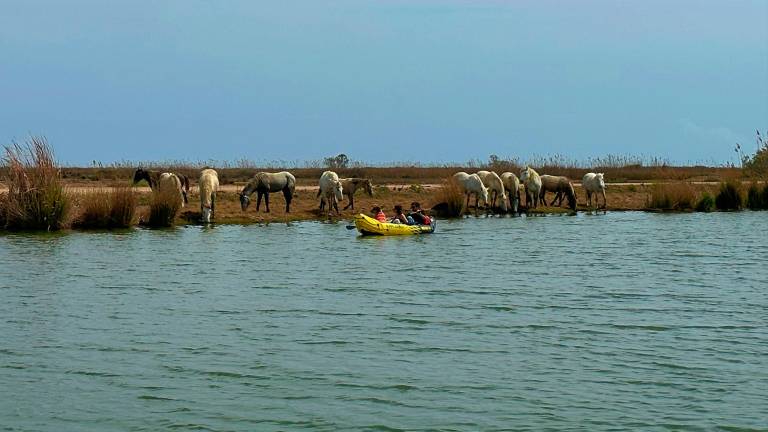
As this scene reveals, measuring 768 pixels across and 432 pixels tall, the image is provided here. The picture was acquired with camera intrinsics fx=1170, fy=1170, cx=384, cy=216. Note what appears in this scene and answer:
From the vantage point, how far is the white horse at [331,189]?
3472 centimetres

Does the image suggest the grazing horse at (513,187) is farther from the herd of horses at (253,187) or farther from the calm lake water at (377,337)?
the calm lake water at (377,337)

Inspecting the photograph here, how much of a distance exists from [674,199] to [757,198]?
3253 mm

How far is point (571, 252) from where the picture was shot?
87.8 ft

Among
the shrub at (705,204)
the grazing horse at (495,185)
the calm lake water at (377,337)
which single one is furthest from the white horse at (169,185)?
the shrub at (705,204)

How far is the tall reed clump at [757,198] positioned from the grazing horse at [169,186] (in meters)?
20.9

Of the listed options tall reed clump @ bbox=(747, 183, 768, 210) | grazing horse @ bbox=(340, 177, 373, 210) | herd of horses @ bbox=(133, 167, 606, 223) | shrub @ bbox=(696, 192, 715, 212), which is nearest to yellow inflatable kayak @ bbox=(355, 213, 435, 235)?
herd of horses @ bbox=(133, 167, 606, 223)

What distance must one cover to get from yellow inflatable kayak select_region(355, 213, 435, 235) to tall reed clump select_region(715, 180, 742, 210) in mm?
15565

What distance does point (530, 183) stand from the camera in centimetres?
3934

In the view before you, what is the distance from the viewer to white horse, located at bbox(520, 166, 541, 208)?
3919 centimetres

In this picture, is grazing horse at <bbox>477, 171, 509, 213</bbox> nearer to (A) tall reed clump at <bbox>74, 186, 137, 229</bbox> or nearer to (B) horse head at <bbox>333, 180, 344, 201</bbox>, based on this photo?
(B) horse head at <bbox>333, 180, 344, 201</bbox>

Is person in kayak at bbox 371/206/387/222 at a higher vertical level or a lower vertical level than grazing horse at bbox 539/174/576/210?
lower

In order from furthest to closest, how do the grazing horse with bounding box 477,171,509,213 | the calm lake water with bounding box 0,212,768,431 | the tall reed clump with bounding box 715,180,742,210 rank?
the tall reed clump with bounding box 715,180,742,210 < the grazing horse with bounding box 477,171,509,213 < the calm lake water with bounding box 0,212,768,431

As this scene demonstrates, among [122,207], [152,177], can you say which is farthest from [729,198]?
[122,207]

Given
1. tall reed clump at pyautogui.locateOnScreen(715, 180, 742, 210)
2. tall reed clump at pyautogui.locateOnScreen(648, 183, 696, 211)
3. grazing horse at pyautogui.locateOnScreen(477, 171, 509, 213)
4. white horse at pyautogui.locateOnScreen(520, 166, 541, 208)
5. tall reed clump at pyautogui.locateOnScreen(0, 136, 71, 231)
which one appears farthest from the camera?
tall reed clump at pyautogui.locateOnScreen(715, 180, 742, 210)
